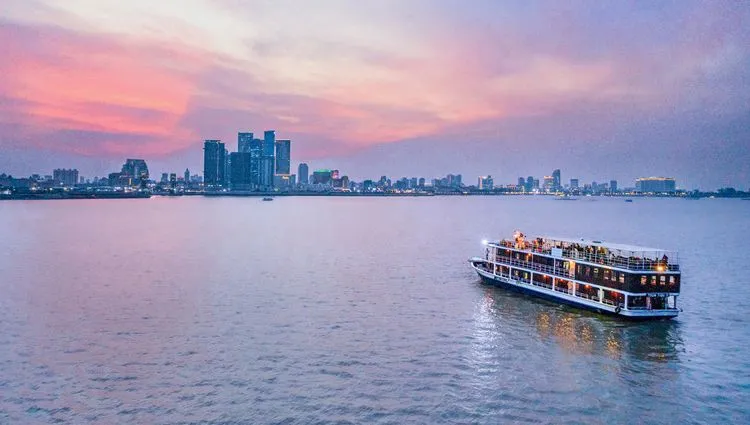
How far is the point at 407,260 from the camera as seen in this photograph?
83.9 m

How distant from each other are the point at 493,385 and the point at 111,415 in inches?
832

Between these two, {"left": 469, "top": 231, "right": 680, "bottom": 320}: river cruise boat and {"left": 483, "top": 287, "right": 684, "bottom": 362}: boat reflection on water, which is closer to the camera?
{"left": 483, "top": 287, "right": 684, "bottom": 362}: boat reflection on water


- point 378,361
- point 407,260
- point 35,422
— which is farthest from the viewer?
point 407,260

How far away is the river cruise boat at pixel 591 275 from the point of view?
4650 centimetres

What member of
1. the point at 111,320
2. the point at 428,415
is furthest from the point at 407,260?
the point at 428,415

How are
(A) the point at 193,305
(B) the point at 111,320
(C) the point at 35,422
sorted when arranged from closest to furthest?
(C) the point at 35,422, (B) the point at 111,320, (A) the point at 193,305

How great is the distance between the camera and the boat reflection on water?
39.1 m

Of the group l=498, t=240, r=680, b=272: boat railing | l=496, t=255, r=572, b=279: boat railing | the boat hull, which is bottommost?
the boat hull

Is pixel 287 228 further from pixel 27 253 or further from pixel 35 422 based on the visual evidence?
pixel 35 422

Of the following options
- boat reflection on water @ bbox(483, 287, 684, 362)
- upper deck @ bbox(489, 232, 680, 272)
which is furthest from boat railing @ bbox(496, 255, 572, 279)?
boat reflection on water @ bbox(483, 287, 684, 362)

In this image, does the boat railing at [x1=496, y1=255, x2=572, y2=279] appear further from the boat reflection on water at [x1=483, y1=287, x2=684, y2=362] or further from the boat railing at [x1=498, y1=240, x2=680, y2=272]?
the boat reflection on water at [x1=483, y1=287, x2=684, y2=362]

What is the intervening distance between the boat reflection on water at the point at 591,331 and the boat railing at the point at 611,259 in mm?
4782

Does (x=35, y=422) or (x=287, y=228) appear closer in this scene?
(x=35, y=422)

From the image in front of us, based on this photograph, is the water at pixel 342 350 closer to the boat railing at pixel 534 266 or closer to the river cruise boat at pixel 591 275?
the river cruise boat at pixel 591 275
